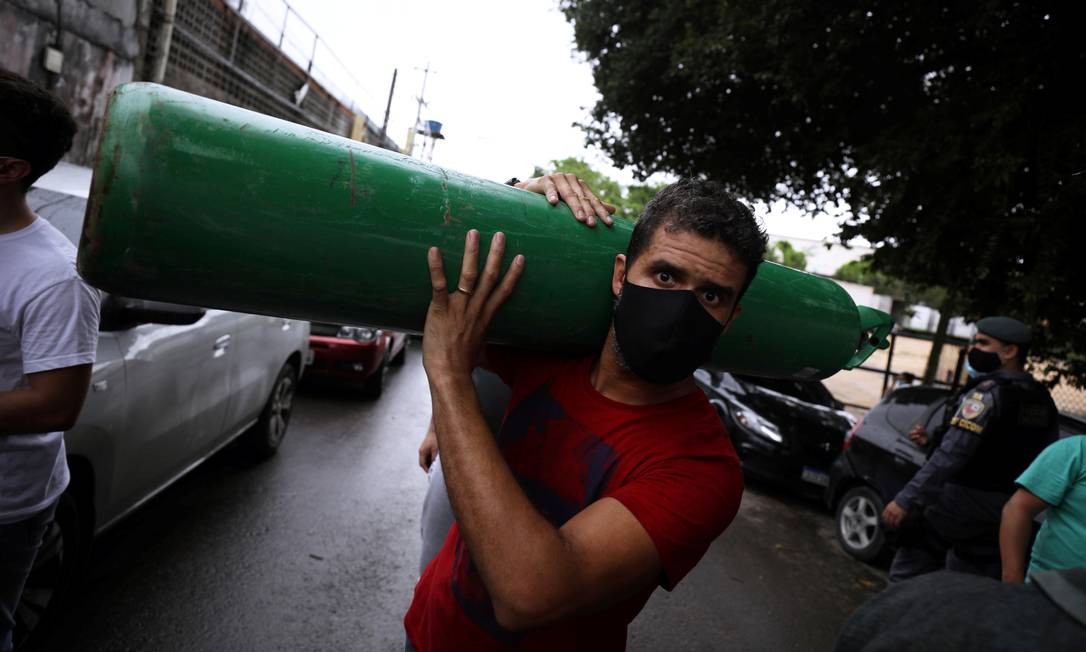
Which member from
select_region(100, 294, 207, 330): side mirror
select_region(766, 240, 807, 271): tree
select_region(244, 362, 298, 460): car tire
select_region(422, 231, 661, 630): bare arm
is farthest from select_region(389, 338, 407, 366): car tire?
select_region(766, 240, 807, 271): tree

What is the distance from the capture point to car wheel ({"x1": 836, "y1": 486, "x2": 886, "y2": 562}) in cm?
493

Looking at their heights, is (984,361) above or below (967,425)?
above

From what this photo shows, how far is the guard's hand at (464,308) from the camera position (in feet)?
3.80

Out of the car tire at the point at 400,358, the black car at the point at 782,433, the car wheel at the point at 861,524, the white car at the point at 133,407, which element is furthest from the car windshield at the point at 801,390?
the white car at the point at 133,407

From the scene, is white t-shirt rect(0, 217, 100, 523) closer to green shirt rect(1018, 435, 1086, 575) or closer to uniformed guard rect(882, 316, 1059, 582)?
green shirt rect(1018, 435, 1086, 575)

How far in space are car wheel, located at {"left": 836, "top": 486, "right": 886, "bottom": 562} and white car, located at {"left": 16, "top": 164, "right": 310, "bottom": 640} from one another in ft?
15.3

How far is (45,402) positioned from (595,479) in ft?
4.42

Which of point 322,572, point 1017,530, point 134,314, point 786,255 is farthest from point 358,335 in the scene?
point 786,255

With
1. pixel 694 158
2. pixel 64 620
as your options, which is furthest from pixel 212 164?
pixel 694 158

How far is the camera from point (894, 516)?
339 centimetres

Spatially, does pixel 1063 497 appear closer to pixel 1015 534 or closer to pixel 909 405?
pixel 1015 534

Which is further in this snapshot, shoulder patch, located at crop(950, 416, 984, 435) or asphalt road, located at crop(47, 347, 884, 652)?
shoulder patch, located at crop(950, 416, 984, 435)

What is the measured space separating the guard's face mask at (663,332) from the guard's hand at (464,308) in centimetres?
26

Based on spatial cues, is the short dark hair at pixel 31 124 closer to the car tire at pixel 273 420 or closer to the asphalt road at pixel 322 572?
the asphalt road at pixel 322 572
